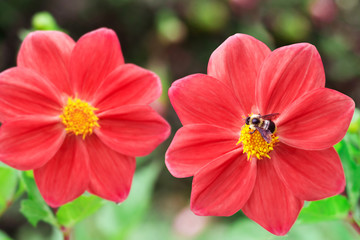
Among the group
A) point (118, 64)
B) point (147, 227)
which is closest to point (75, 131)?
point (118, 64)

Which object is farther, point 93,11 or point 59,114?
point 93,11

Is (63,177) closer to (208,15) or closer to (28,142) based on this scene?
(28,142)

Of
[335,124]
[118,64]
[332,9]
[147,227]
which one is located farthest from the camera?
[332,9]

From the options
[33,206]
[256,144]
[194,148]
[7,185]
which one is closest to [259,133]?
[256,144]

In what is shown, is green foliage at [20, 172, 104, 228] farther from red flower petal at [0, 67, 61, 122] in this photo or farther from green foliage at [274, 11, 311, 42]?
green foliage at [274, 11, 311, 42]

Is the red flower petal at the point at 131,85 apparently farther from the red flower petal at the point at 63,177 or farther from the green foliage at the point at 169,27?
the green foliage at the point at 169,27

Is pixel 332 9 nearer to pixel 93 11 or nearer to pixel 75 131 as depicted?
pixel 93 11
